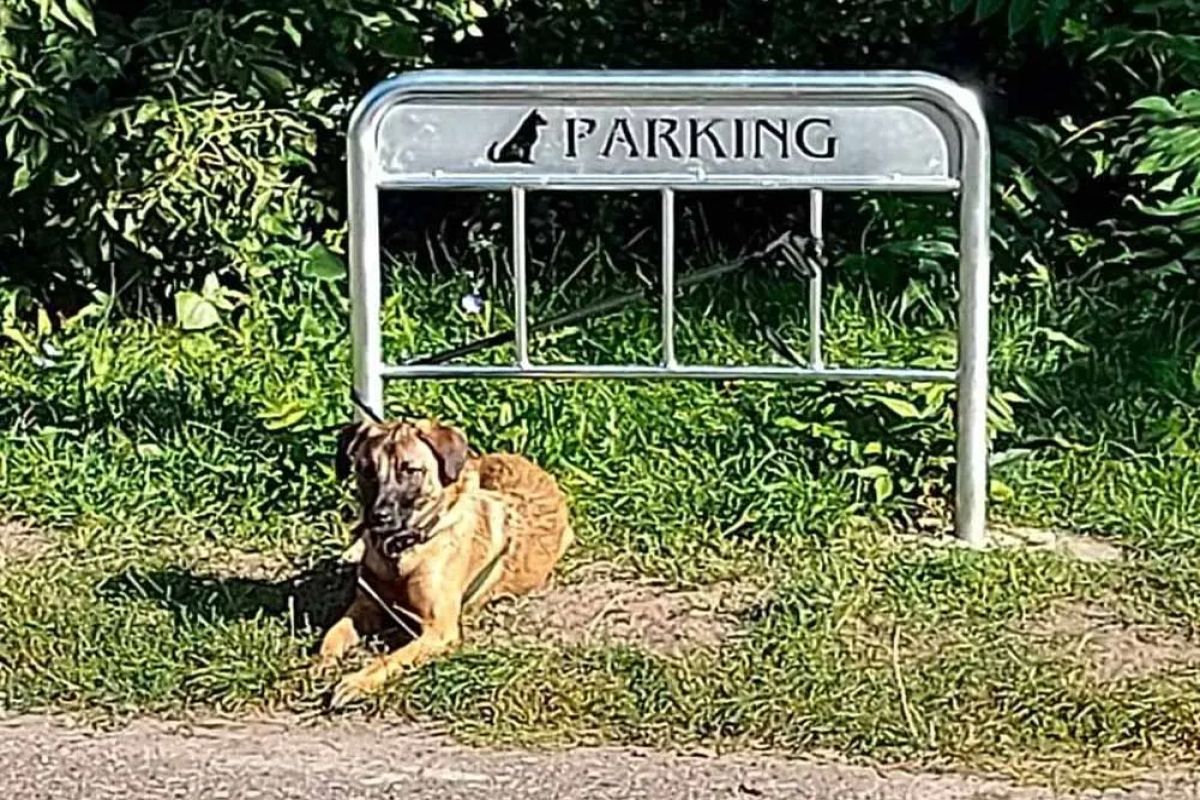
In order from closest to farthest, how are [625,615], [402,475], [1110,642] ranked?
1. [402,475]
2. [1110,642]
3. [625,615]

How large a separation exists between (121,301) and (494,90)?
9.37ft

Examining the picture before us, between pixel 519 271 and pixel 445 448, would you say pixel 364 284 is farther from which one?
pixel 445 448

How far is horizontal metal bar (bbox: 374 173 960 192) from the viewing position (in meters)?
5.36

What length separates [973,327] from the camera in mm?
5480

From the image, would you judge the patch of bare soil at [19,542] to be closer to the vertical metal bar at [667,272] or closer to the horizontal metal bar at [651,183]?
the horizontal metal bar at [651,183]

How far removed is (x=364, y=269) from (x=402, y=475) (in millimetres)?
845

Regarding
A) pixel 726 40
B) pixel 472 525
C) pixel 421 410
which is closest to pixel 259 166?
pixel 421 410

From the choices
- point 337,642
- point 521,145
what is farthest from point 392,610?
point 521,145

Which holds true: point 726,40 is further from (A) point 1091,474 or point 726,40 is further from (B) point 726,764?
(B) point 726,764

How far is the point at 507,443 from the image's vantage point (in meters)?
6.18

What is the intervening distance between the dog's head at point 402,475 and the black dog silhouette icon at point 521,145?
789mm

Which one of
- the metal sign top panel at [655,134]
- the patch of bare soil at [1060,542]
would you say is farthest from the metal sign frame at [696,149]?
the patch of bare soil at [1060,542]

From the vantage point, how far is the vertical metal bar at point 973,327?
17.4 ft

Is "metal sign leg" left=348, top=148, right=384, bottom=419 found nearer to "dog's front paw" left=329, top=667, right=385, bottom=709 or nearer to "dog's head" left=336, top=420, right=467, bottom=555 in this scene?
"dog's head" left=336, top=420, right=467, bottom=555
